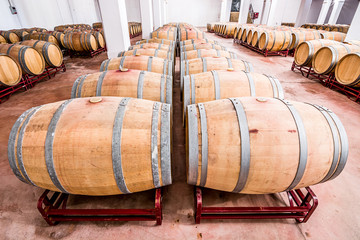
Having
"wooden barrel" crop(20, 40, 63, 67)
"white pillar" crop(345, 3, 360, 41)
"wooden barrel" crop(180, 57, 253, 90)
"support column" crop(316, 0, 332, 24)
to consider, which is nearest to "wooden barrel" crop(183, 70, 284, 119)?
"wooden barrel" crop(180, 57, 253, 90)

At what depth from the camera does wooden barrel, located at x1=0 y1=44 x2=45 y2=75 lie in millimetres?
4609

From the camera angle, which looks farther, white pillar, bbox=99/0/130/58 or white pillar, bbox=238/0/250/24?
white pillar, bbox=238/0/250/24

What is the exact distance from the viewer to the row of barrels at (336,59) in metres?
4.20

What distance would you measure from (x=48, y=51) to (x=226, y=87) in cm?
626

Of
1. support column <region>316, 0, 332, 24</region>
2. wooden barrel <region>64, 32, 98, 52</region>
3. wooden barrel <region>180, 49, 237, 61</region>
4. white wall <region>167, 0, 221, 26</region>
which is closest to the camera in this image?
wooden barrel <region>180, 49, 237, 61</region>

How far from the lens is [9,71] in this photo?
4207 millimetres

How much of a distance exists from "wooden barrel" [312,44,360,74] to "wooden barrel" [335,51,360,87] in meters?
0.31

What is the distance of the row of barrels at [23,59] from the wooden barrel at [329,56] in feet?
27.5

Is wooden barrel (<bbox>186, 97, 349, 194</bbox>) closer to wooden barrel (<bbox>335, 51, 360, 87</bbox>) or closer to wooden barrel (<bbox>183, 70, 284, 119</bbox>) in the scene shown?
wooden barrel (<bbox>183, 70, 284, 119</bbox>)

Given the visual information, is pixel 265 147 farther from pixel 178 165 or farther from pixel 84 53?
pixel 84 53

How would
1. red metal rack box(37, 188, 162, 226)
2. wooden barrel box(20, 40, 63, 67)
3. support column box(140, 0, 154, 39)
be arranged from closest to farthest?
red metal rack box(37, 188, 162, 226)
wooden barrel box(20, 40, 63, 67)
support column box(140, 0, 154, 39)

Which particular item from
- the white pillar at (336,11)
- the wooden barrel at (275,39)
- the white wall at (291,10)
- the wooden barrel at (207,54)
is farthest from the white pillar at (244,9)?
the wooden barrel at (207,54)

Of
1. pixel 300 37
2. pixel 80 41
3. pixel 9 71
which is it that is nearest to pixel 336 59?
pixel 300 37

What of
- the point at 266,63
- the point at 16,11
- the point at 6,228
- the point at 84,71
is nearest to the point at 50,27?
the point at 16,11
